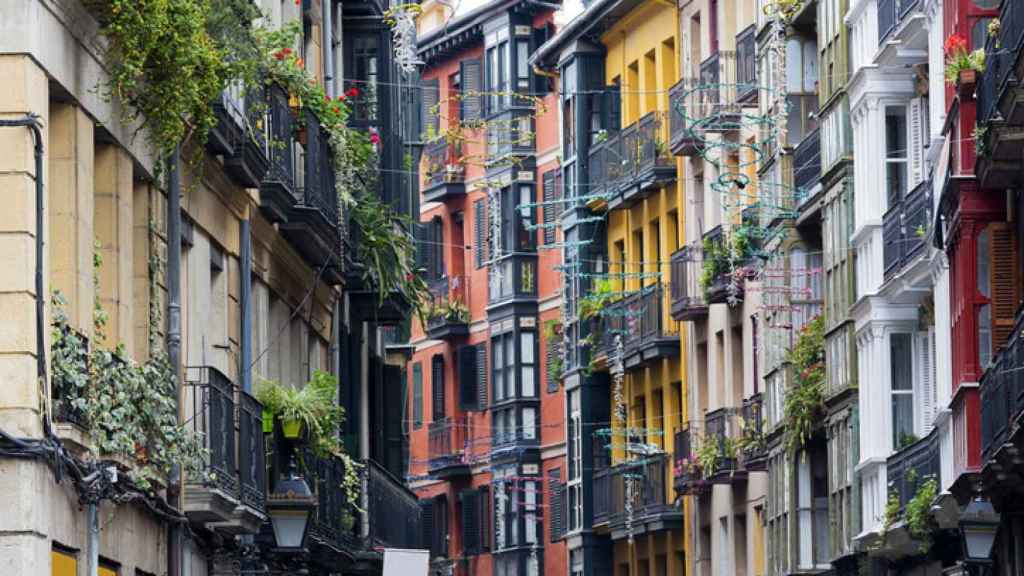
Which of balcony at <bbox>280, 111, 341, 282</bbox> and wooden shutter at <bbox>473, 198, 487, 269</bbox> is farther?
wooden shutter at <bbox>473, 198, 487, 269</bbox>

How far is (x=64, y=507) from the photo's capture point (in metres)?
23.1

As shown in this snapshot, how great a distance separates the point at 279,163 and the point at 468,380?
4758 cm

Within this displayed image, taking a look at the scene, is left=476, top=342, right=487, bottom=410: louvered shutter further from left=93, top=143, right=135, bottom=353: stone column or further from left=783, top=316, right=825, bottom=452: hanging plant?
left=93, top=143, right=135, bottom=353: stone column

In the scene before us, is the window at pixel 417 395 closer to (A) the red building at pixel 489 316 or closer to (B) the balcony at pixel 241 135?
(A) the red building at pixel 489 316

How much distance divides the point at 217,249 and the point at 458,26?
165ft

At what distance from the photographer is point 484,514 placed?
269ft

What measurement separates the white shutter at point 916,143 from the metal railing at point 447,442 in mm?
39792

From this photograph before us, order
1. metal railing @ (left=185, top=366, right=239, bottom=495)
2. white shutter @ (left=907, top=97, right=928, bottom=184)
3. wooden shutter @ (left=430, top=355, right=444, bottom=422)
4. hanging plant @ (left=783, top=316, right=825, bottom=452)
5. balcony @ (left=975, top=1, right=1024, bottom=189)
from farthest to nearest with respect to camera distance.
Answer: wooden shutter @ (left=430, top=355, right=444, bottom=422) < hanging plant @ (left=783, top=316, right=825, bottom=452) < white shutter @ (left=907, top=97, right=928, bottom=184) < balcony @ (left=975, top=1, right=1024, bottom=189) < metal railing @ (left=185, top=366, right=239, bottom=495)

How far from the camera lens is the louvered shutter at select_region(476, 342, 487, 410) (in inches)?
3243

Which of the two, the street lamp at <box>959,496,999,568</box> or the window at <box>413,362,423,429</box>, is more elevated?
the window at <box>413,362,423,429</box>

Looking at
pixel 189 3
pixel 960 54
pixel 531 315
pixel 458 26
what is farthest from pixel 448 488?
pixel 189 3

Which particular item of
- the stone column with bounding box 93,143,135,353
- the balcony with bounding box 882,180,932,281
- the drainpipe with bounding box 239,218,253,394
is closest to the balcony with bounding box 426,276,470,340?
the balcony with bounding box 882,180,932,281

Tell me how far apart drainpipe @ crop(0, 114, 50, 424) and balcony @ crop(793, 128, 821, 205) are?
29313mm

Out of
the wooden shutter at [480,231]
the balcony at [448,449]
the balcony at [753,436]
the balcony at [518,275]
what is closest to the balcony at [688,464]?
the balcony at [753,436]
